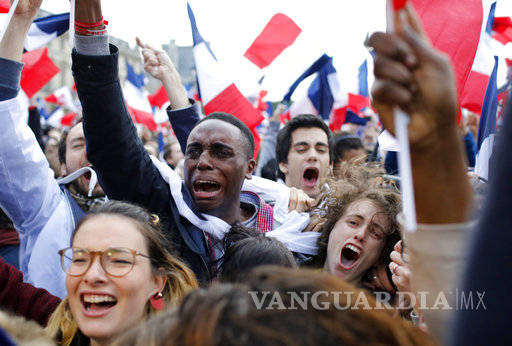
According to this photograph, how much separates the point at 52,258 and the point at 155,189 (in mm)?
523

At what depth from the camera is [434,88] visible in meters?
0.74

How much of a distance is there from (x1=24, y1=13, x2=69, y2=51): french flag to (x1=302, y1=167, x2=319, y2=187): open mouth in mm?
2223

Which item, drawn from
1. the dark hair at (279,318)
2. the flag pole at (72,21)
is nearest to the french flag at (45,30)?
the flag pole at (72,21)

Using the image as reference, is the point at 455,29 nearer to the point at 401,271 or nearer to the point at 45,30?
the point at 401,271

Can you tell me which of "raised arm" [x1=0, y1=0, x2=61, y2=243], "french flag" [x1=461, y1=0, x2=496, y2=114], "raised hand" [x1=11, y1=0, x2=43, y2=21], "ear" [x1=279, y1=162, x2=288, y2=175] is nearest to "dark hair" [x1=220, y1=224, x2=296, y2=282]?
"raised arm" [x1=0, y1=0, x2=61, y2=243]

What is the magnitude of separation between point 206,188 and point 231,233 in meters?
0.36

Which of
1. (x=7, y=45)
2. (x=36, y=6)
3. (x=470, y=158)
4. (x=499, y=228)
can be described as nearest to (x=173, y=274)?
(x=7, y=45)

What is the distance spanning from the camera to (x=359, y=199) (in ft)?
8.10

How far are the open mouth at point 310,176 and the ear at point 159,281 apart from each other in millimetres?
2278

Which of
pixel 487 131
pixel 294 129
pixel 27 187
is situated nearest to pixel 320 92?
pixel 294 129

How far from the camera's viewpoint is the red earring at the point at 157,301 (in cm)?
168

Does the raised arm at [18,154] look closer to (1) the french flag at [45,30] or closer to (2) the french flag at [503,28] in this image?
(1) the french flag at [45,30]

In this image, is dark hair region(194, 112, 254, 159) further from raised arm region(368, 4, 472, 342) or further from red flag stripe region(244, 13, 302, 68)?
red flag stripe region(244, 13, 302, 68)

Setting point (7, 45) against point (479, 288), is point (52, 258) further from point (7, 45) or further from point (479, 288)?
point (479, 288)
